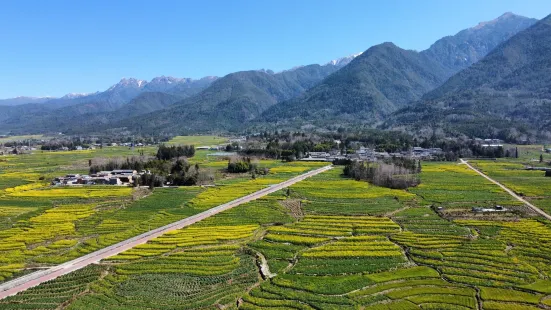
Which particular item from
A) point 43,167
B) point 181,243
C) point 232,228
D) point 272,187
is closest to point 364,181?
point 272,187

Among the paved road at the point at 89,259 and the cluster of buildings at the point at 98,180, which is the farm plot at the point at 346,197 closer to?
the paved road at the point at 89,259

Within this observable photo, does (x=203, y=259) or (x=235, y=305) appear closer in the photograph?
(x=235, y=305)

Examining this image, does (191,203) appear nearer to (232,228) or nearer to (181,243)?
(232,228)

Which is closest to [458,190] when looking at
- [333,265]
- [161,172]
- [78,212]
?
[333,265]

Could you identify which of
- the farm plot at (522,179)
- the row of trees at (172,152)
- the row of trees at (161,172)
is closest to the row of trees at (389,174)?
the farm plot at (522,179)

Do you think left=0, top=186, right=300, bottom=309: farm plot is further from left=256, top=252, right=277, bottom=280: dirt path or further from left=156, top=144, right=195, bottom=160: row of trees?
left=156, top=144, right=195, bottom=160: row of trees
